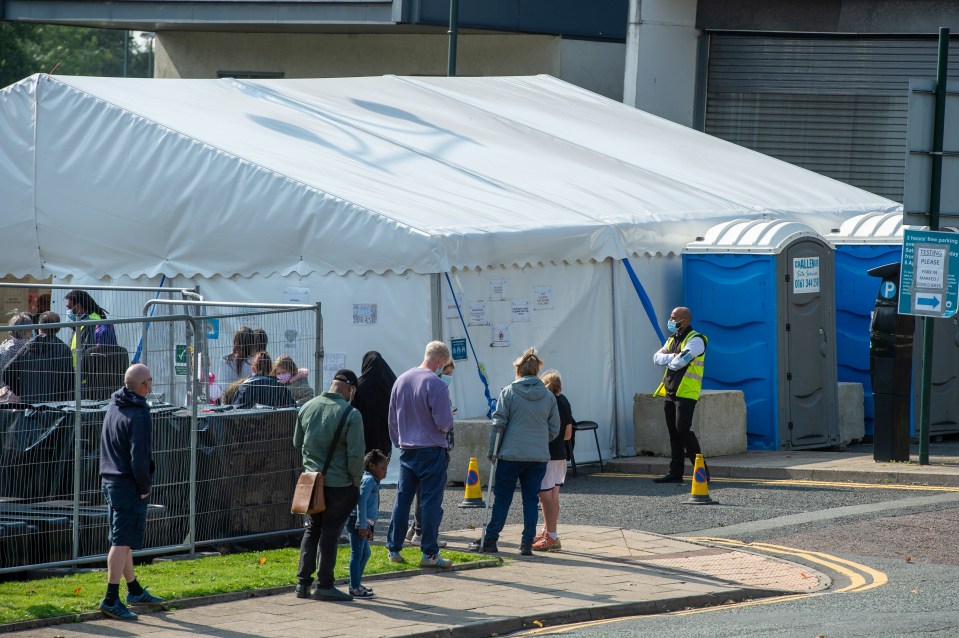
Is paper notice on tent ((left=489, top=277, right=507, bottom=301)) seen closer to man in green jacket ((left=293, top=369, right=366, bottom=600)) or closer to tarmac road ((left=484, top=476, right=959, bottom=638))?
tarmac road ((left=484, top=476, right=959, bottom=638))

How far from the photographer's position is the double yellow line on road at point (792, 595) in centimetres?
971

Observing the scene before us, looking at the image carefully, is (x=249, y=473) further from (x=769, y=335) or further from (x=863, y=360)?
(x=863, y=360)

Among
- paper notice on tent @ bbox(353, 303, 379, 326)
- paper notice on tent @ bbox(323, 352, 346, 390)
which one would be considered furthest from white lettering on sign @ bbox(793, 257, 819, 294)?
paper notice on tent @ bbox(323, 352, 346, 390)

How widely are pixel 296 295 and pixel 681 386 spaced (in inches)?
168

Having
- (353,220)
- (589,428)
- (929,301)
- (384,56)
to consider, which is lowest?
(589,428)

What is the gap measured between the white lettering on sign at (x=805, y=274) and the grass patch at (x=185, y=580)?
7.44 metres

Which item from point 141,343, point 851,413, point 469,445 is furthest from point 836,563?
point 851,413

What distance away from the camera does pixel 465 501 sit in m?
14.5

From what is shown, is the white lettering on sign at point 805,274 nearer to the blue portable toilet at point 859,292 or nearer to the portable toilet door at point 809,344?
the portable toilet door at point 809,344

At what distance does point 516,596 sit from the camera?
1035cm

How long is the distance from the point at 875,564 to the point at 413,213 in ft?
21.4

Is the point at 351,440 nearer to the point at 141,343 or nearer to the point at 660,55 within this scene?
the point at 141,343

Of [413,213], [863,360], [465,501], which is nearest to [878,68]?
[863,360]

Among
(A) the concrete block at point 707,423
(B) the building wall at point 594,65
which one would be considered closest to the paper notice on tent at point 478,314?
(A) the concrete block at point 707,423
